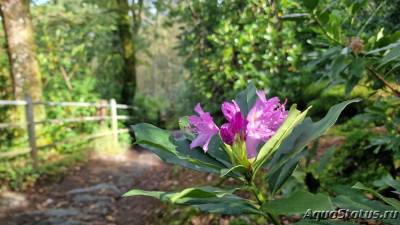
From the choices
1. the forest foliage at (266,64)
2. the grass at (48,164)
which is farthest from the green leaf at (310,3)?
the grass at (48,164)

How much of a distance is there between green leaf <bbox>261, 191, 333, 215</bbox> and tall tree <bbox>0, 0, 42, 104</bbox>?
239 inches

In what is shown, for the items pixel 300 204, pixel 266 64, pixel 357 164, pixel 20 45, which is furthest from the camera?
pixel 20 45

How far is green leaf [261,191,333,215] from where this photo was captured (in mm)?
490

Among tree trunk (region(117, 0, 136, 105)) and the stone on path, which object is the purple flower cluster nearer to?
the stone on path

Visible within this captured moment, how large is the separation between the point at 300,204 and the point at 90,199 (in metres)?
4.00


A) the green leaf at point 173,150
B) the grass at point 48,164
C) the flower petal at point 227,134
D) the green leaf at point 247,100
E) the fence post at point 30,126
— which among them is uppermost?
the green leaf at point 247,100

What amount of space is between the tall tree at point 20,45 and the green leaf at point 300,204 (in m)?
6.07

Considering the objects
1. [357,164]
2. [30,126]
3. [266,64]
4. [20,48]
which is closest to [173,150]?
[357,164]

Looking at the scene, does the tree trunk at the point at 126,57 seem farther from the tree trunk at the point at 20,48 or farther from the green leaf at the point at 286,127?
the green leaf at the point at 286,127

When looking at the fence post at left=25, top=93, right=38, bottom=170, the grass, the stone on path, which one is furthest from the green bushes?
the fence post at left=25, top=93, right=38, bottom=170

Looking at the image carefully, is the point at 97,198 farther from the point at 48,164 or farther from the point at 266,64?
the point at 266,64

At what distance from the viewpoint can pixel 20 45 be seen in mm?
5461

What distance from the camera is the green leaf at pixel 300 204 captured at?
0.49 meters

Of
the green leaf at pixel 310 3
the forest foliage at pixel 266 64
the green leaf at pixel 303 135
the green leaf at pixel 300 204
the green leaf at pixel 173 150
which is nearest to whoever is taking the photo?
the green leaf at pixel 300 204
